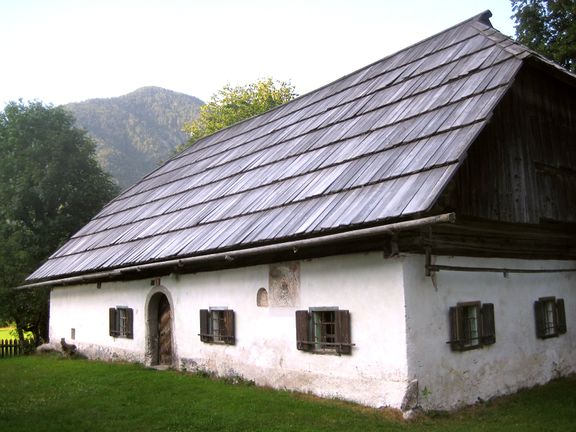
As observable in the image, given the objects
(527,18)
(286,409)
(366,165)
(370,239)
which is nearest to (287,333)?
(286,409)

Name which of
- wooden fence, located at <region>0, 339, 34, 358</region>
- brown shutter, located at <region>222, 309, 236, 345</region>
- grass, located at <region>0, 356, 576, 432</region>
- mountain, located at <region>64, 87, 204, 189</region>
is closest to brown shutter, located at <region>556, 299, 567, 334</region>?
grass, located at <region>0, 356, 576, 432</region>

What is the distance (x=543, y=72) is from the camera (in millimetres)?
10562

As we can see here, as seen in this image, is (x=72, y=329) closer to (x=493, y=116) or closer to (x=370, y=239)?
(x=370, y=239)

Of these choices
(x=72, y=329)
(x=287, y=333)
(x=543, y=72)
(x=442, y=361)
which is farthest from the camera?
(x=72, y=329)

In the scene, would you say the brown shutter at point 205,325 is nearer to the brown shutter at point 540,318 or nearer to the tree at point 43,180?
the brown shutter at point 540,318

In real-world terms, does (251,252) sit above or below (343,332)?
above

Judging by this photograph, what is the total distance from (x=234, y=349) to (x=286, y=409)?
3034 millimetres

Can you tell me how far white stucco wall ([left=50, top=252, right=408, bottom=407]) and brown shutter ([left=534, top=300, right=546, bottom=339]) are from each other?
12.2ft

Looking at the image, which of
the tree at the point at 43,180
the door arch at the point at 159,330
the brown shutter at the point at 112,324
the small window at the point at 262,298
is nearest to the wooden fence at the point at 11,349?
the tree at the point at 43,180

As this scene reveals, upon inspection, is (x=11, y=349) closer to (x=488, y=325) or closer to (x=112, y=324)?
(x=112, y=324)

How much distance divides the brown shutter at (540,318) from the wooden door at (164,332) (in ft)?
26.4

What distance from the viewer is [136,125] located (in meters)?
97.1

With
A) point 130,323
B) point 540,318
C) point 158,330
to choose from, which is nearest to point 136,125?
point 130,323

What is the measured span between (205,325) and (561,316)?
281 inches
